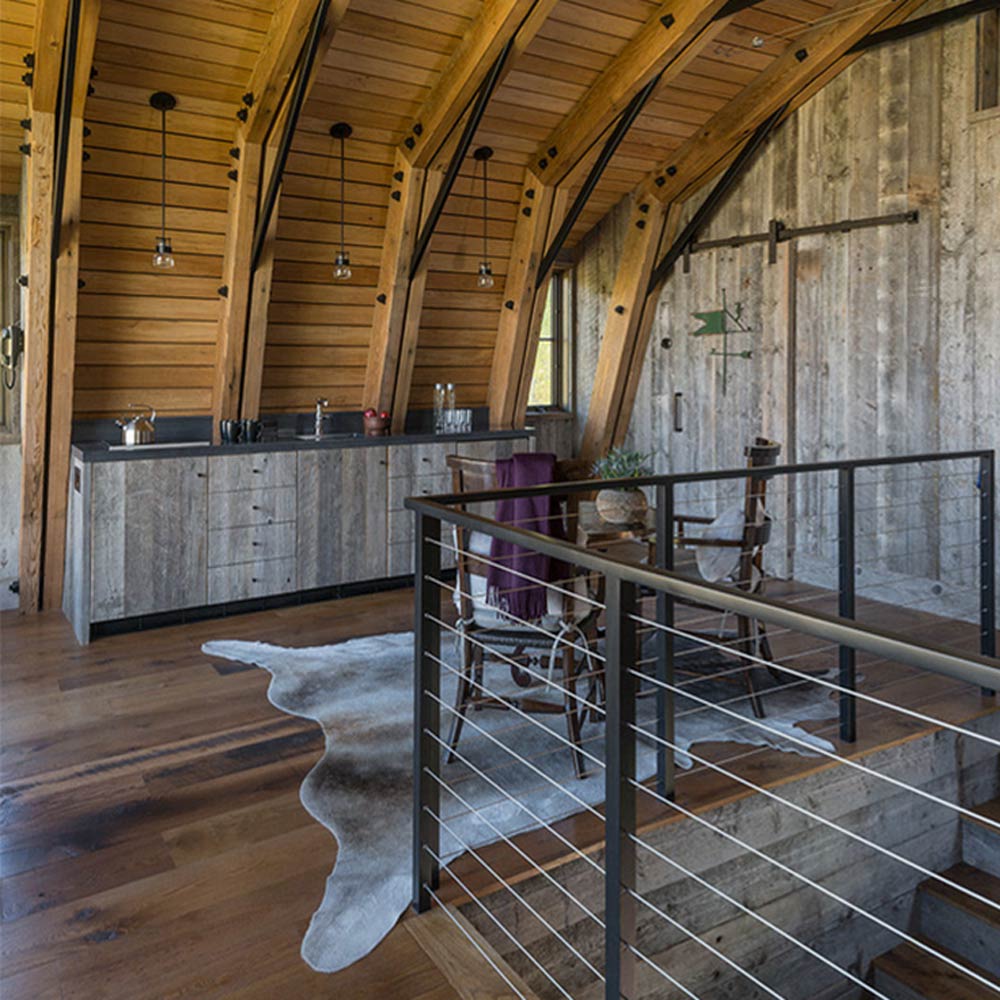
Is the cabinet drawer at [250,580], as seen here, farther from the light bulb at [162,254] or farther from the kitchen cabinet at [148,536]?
the light bulb at [162,254]

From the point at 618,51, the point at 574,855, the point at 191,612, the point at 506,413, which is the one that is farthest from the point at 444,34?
the point at 574,855

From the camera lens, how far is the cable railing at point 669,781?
2.11 metres

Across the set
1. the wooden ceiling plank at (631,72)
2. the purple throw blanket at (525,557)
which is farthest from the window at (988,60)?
the purple throw blanket at (525,557)

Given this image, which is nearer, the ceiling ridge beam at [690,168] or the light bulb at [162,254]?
the light bulb at [162,254]

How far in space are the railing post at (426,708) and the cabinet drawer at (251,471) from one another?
115 inches

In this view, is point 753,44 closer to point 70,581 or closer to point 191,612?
point 191,612

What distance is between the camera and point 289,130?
4.29 m

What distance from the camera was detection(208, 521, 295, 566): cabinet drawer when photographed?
4.95 meters

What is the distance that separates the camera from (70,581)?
4.90m

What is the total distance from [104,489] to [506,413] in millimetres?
2750

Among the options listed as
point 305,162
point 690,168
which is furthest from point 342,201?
point 690,168

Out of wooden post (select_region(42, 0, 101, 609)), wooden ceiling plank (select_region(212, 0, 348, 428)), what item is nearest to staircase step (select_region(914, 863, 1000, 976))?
wooden ceiling plank (select_region(212, 0, 348, 428))

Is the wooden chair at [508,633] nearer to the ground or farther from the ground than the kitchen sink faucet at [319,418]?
nearer to the ground

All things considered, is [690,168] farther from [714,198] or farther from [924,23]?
[924,23]
